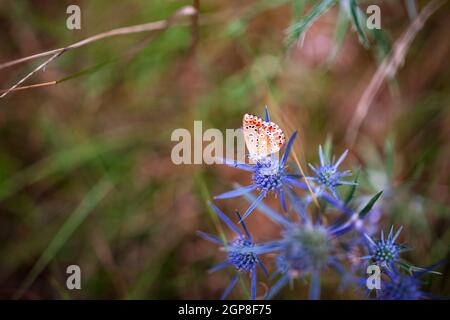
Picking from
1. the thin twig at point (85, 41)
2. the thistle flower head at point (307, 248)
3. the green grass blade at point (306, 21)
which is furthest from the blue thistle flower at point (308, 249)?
the thin twig at point (85, 41)

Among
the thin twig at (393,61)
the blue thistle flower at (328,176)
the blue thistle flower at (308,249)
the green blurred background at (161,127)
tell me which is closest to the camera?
the blue thistle flower at (308,249)

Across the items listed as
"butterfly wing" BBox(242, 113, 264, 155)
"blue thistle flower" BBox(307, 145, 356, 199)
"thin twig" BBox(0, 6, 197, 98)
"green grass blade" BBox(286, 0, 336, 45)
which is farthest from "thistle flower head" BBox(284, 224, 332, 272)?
"thin twig" BBox(0, 6, 197, 98)

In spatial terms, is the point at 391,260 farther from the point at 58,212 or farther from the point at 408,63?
the point at 58,212

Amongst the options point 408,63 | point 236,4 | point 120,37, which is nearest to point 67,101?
point 120,37

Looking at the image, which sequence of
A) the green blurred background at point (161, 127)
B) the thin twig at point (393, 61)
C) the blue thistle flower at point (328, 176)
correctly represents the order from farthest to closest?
the green blurred background at point (161, 127)
the thin twig at point (393, 61)
the blue thistle flower at point (328, 176)

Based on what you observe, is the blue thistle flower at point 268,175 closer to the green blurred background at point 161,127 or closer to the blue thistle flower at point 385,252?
the blue thistle flower at point 385,252

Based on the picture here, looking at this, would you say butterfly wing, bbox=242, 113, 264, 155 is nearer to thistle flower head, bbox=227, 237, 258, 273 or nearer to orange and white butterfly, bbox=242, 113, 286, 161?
orange and white butterfly, bbox=242, 113, 286, 161

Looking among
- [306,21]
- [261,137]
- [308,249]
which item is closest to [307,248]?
[308,249]
